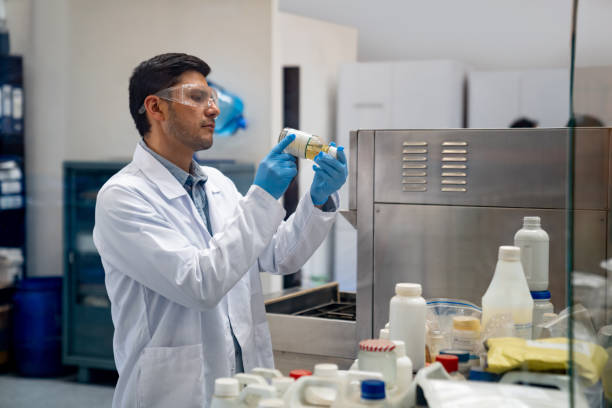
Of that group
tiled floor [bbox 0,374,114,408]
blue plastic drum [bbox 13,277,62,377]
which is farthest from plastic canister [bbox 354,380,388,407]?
blue plastic drum [bbox 13,277,62,377]

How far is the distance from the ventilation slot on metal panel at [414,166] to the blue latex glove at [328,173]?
8.9 inches

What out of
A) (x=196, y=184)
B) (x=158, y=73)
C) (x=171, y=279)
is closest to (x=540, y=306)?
(x=171, y=279)

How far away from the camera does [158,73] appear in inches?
70.9

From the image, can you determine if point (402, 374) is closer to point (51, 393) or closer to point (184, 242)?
point (184, 242)

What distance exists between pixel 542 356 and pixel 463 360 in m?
0.15

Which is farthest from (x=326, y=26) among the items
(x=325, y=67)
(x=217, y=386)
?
(x=217, y=386)

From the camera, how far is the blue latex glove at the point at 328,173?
5.68 feet

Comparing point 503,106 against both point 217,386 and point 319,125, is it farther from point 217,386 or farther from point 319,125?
point 217,386

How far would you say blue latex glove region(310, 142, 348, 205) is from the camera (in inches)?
68.1

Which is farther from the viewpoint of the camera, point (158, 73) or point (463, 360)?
point (158, 73)

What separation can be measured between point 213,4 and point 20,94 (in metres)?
1.48

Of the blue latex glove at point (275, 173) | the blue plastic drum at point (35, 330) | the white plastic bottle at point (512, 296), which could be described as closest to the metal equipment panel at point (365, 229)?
the blue latex glove at point (275, 173)

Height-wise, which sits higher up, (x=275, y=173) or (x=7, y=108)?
(x=7, y=108)

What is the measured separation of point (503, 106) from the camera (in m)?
4.75
